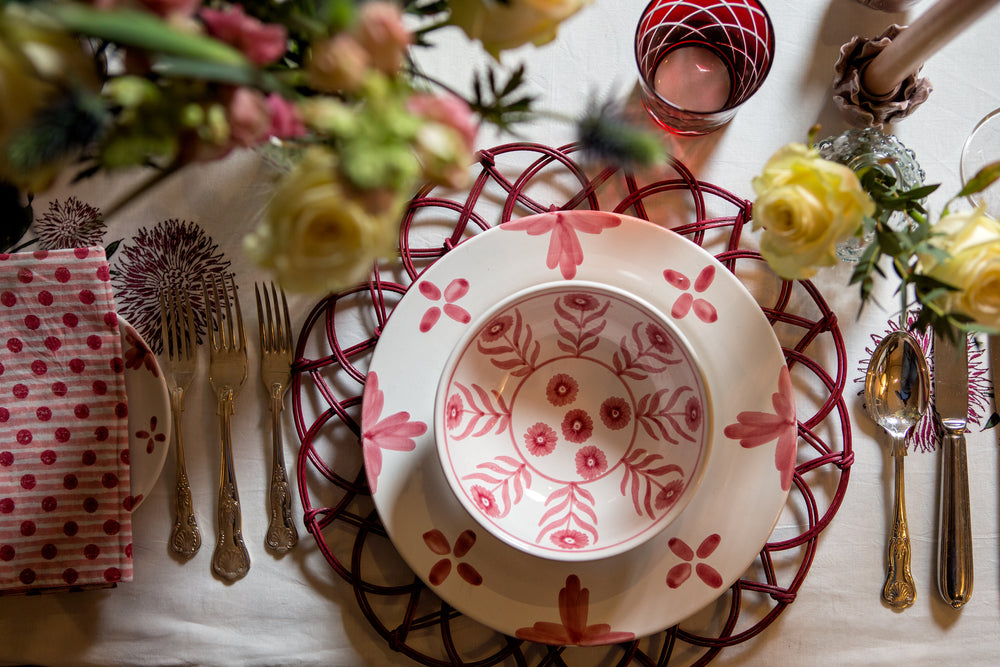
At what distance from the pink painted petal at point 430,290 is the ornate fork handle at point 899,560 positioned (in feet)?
1.78

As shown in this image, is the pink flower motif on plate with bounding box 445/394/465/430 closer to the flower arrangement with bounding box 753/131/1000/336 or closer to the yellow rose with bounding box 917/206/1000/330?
the flower arrangement with bounding box 753/131/1000/336

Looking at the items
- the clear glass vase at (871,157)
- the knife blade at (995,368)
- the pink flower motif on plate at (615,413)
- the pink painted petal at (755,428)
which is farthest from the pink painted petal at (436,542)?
the knife blade at (995,368)

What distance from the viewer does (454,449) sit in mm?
678

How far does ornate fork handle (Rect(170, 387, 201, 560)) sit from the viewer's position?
2.47ft

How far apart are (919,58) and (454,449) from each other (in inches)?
23.2

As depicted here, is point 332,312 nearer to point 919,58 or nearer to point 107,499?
point 107,499

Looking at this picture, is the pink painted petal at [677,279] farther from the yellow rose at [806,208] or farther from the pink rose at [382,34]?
the pink rose at [382,34]

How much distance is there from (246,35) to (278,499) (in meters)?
0.54

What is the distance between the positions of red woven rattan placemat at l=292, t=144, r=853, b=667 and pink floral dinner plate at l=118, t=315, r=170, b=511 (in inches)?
5.6

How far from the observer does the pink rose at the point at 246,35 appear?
0.35 m

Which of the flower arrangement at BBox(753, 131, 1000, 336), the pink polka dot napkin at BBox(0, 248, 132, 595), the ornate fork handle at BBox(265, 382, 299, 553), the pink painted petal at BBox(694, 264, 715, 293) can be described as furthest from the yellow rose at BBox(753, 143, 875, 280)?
the pink polka dot napkin at BBox(0, 248, 132, 595)

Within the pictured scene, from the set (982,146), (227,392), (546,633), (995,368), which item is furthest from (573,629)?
(982,146)

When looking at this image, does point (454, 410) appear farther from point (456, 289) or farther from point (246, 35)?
point (246, 35)

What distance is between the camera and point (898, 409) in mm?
760
